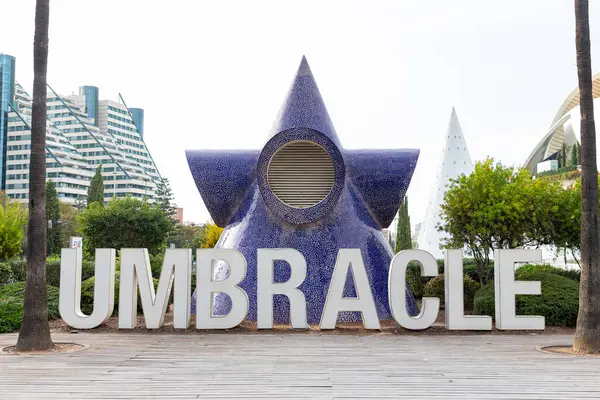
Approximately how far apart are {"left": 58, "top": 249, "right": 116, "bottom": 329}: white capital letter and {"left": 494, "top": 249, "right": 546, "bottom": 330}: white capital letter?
899cm

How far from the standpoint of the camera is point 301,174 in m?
17.9

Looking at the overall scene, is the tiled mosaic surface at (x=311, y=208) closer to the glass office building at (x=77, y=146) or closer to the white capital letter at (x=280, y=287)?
the white capital letter at (x=280, y=287)

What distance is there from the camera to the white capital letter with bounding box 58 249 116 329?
15.0 m

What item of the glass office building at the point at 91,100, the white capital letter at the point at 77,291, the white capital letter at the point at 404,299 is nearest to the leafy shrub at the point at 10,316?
the white capital letter at the point at 77,291

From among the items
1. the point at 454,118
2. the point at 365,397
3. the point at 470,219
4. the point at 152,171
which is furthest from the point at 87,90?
the point at 365,397

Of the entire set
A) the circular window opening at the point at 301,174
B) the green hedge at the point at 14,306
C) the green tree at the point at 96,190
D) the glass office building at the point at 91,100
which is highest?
the glass office building at the point at 91,100

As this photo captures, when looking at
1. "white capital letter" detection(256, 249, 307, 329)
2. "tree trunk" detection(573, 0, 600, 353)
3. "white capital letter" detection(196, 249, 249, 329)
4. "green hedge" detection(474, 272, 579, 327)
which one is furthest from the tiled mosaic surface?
"tree trunk" detection(573, 0, 600, 353)

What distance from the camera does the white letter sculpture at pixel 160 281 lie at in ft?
49.7

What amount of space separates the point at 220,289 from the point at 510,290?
671 cm

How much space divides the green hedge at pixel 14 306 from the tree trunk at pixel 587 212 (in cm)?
1269

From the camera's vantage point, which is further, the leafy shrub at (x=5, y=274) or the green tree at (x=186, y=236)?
the green tree at (x=186, y=236)

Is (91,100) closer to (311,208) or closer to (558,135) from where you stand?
(558,135)

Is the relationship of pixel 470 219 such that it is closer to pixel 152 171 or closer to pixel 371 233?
pixel 371 233

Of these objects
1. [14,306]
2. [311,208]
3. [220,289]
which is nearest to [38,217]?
[220,289]
